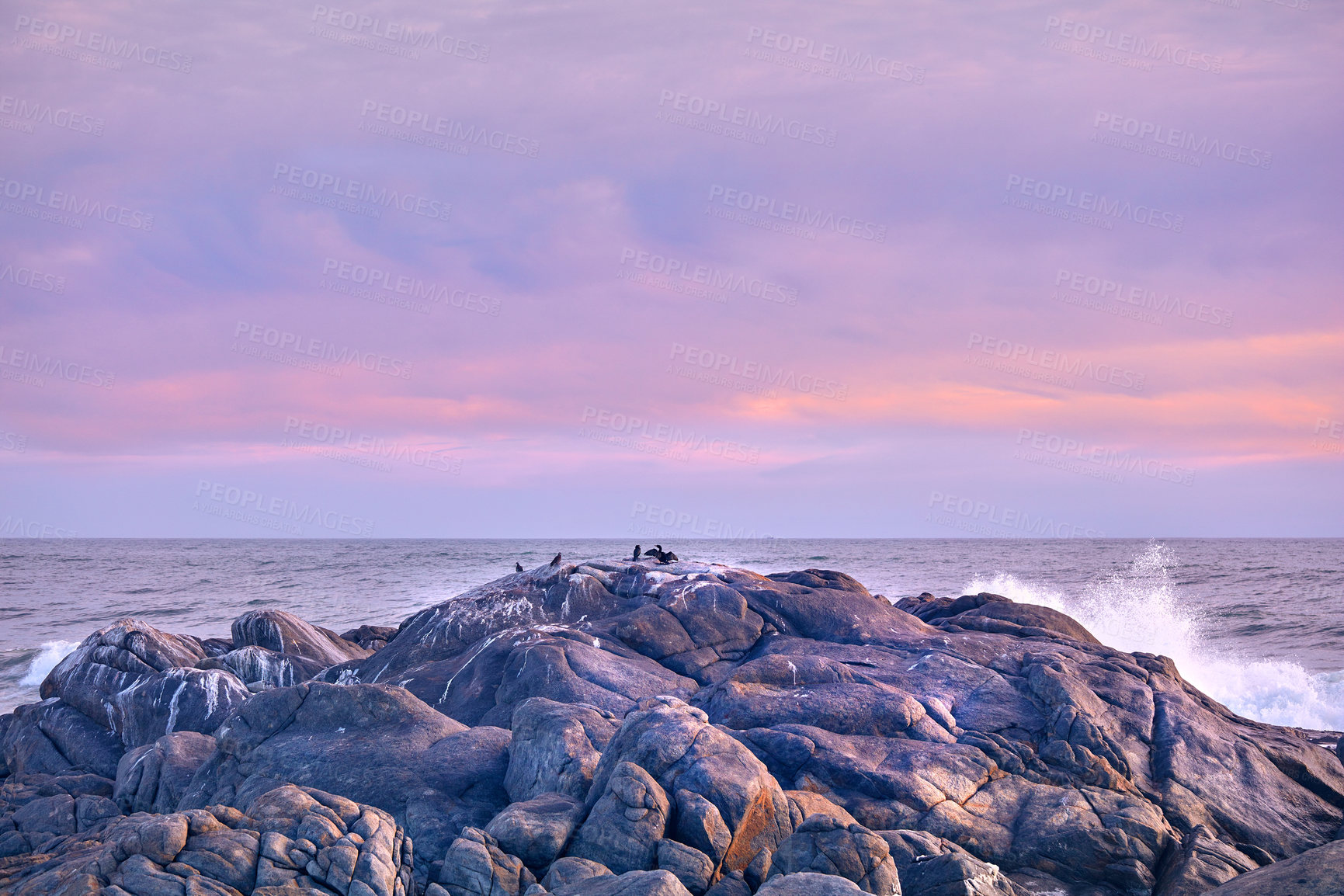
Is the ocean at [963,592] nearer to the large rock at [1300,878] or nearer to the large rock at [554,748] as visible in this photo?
the large rock at [1300,878]

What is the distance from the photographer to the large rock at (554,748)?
12.5 m

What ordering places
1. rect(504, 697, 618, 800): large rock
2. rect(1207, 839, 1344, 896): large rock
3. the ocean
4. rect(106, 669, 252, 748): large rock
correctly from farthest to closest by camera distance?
the ocean < rect(106, 669, 252, 748): large rock < rect(504, 697, 618, 800): large rock < rect(1207, 839, 1344, 896): large rock

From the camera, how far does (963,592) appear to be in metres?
59.0

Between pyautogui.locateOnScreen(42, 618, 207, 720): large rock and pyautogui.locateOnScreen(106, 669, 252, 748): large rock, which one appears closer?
pyautogui.locateOnScreen(106, 669, 252, 748): large rock

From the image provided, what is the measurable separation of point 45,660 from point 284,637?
1667 cm

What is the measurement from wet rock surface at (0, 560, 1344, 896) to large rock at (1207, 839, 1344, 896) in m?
0.03

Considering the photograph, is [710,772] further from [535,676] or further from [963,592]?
[963,592]

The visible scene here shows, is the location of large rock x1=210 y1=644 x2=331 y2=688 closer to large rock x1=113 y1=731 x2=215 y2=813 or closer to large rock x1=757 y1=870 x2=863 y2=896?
large rock x1=113 y1=731 x2=215 y2=813

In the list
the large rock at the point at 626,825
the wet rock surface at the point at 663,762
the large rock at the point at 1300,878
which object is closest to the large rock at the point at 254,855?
the wet rock surface at the point at 663,762

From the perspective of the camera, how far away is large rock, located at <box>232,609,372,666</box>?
23516 mm

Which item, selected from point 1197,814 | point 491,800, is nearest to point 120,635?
point 491,800

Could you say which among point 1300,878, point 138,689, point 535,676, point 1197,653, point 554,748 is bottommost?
point 1197,653

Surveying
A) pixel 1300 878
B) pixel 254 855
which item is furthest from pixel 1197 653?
pixel 254 855

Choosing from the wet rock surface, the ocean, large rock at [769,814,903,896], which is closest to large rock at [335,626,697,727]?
the wet rock surface
